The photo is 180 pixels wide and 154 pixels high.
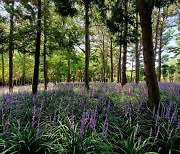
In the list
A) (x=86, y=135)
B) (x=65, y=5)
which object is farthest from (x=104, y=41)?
(x=86, y=135)

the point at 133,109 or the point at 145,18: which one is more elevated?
the point at 145,18

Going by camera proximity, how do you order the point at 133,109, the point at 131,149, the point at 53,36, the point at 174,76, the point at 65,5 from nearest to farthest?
the point at 131,149 < the point at 133,109 < the point at 53,36 < the point at 65,5 < the point at 174,76

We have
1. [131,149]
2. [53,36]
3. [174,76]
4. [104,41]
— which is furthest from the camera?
[174,76]

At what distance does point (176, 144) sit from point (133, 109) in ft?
7.61

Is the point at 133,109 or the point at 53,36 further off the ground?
the point at 53,36

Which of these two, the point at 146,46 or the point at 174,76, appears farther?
the point at 174,76

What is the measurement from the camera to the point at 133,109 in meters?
6.48

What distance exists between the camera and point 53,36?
11469mm

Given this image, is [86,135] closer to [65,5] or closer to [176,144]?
[176,144]

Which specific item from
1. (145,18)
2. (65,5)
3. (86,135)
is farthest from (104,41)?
(86,135)

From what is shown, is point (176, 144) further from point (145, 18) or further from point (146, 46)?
point (145, 18)

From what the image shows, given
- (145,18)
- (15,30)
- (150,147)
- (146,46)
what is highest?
(15,30)

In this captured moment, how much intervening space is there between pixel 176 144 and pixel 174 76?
56.0m

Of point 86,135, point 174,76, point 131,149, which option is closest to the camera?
point 131,149
